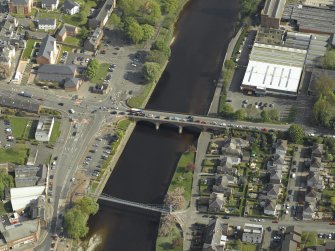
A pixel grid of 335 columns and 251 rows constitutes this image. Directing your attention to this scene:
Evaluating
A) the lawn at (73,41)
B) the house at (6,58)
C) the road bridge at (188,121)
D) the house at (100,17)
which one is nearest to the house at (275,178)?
the road bridge at (188,121)

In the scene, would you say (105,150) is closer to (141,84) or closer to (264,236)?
(141,84)

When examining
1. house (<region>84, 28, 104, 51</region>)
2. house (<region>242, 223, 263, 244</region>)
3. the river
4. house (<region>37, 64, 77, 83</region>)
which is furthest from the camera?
house (<region>84, 28, 104, 51</region>)

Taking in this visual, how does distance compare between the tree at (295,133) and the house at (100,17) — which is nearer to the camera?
the tree at (295,133)

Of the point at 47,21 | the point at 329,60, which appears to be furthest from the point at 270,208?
the point at 47,21

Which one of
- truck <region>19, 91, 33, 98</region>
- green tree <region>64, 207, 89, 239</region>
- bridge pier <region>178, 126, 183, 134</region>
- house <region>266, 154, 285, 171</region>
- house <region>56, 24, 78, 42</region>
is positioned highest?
house <region>56, 24, 78, 42</region>

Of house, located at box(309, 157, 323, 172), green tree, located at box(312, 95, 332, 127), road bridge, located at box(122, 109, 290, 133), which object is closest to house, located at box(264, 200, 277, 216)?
house, located at box(309, 157, 323, 172)

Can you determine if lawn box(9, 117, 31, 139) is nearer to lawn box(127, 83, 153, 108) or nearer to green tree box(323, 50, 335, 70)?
lawn box(127, 83, 153, 108)

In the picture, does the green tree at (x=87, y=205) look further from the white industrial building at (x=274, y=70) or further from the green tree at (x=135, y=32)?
the green tree at (x=135, y=32)

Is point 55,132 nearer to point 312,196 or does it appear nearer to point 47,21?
point 47,21
